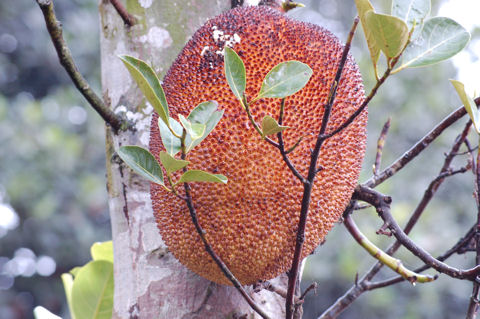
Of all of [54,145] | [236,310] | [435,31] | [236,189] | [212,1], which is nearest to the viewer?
[435,31]

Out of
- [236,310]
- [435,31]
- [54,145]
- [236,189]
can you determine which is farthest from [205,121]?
[54,145]

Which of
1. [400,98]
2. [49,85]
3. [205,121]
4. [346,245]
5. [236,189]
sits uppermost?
[205,121]

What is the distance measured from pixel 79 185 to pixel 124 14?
240 centimetres

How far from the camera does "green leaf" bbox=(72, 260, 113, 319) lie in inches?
38.4

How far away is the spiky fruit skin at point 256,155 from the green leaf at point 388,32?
0.24 meters

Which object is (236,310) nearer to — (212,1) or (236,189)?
(236,189)

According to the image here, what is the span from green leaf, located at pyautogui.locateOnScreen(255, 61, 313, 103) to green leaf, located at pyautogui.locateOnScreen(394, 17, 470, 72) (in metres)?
0.11

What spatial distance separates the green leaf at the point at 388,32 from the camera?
481 mm

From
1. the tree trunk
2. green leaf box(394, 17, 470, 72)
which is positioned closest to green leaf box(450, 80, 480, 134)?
green leaf box(394, 17, 470, 72)

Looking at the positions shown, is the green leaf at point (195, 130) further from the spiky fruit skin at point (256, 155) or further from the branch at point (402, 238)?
the branch at point (402, 238)

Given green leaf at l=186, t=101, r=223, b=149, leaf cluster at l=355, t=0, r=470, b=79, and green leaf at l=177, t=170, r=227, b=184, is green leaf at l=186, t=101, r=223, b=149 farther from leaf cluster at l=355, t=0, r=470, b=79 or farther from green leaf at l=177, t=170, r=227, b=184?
leaf cluster at l=355, t=0, r=470, b=79

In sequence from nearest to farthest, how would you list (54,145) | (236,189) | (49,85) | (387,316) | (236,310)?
(236,189) → (236,310) → (54,145) → (387,316) → (49,85)

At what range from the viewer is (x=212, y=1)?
1.00 m

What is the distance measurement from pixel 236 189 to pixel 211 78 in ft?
0.57
